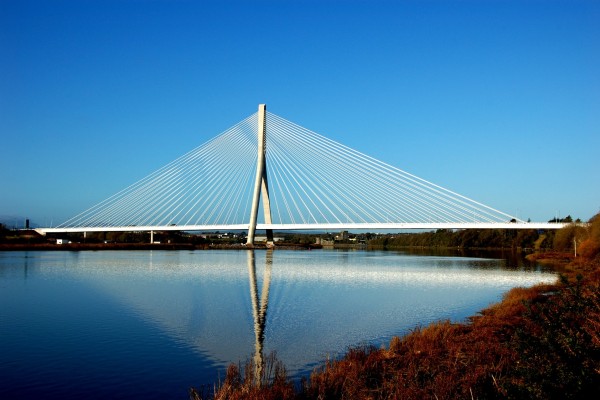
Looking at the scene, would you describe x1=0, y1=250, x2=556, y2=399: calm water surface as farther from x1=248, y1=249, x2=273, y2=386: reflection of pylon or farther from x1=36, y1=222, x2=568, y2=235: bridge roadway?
x1=36, y1=222, x2=568, y2=235: bridge roadway

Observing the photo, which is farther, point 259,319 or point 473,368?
point 259,319

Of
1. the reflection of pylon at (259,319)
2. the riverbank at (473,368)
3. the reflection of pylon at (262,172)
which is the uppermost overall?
the reflection of pylon at (262,172)

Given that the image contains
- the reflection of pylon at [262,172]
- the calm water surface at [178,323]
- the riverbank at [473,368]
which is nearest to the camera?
the riverbank at [473,368]

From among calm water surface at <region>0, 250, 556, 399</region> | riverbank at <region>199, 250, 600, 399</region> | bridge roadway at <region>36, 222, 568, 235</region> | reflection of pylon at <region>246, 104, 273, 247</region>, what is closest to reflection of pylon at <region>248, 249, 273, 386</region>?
calm water surface at <region>0, 250, 556, 399</region>

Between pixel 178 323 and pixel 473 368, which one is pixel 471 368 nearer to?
pixel 473 368

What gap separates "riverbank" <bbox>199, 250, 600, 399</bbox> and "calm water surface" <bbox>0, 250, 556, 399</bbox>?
41.3 inches

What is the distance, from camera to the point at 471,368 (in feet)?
19.5

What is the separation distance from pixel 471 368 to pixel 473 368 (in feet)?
0.28

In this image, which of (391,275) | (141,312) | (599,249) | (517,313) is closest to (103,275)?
(141,312)

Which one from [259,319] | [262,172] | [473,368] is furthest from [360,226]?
[473,368]

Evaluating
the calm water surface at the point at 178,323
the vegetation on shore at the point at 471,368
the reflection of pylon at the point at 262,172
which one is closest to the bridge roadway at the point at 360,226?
the reflection of pylon at the point at 262,172

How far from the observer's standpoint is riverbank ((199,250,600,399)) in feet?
13.0

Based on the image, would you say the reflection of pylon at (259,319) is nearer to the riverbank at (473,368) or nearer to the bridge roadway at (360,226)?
the riverbank at (473,368)

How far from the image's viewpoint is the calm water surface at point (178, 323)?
6898 millimetres
